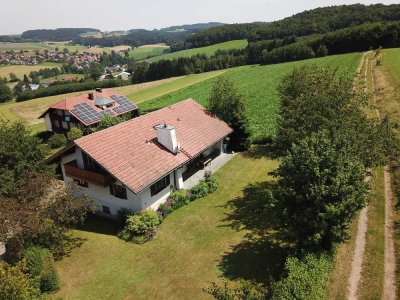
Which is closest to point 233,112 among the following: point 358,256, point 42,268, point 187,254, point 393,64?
point 187,254

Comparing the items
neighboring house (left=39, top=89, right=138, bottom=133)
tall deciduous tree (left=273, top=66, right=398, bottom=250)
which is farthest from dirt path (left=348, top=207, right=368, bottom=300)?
neighboring house (left=39, top=89, right=138, bottom=133)

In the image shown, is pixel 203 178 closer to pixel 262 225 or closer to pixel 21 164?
pixel 262 225

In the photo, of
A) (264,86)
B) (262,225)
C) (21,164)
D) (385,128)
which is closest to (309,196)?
(262,225)

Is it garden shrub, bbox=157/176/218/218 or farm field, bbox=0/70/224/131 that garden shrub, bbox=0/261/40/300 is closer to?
garden shrub, bbox=157/176/218/218

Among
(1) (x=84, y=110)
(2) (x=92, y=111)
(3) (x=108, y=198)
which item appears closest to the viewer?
(3) (x=108, y=198)

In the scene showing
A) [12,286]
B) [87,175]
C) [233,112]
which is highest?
[233,112]

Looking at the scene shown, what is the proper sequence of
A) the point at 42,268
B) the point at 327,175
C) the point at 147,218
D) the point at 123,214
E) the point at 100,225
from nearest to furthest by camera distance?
the point at 327,175
the point at 42,268
the point at 147,218
the point at 123,214
the point at 100,225

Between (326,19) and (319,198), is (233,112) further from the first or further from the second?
(326,19)

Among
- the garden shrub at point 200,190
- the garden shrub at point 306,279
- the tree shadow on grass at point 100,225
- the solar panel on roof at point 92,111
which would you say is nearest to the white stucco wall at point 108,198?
the tree shadow on grass at point 100,225
